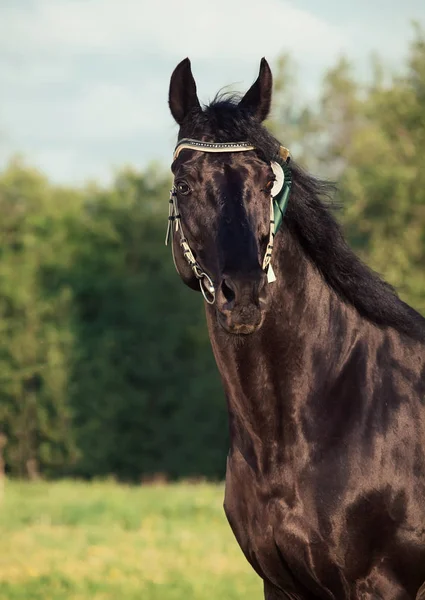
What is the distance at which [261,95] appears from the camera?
407 centimetres

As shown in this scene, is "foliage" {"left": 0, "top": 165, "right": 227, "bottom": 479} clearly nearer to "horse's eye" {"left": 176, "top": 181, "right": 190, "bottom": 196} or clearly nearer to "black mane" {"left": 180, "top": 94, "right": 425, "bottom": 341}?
"black mane" {"left": 180, "top": 94, "right": 425, "bottom": 341}

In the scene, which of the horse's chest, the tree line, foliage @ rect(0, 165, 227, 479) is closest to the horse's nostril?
the horse's chest

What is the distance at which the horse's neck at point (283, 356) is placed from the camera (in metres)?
3.88

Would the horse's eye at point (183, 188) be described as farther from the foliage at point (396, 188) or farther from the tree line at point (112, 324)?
the tree line at point (112, 324)

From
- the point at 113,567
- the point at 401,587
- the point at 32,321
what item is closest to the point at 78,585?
the point at 113,567

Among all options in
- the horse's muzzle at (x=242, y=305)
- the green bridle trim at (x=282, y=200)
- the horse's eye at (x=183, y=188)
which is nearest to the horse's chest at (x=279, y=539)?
the horse's muzzle at (x=242, y=305)

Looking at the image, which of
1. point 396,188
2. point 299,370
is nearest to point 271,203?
point 299,370

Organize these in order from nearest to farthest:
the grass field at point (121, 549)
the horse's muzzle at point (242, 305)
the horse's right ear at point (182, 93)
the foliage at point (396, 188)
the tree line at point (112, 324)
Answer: the horse's muzzle at point (242, 305) → the horse's right ear at point (182, 93) → the grass field at point (121, 549) → the foliage at point (396, 188) → the tree line at point (112, 324)

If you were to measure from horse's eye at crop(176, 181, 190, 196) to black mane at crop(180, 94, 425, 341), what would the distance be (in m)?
0.24

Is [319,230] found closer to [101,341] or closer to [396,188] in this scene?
[396,188]

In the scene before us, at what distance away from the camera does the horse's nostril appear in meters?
3.42

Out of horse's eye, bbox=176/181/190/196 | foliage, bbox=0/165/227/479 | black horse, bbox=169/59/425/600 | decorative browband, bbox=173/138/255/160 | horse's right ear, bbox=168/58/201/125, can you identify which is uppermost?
horse's right ear, bbox=168/58/201/125

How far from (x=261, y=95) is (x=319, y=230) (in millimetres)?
675

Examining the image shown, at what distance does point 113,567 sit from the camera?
31.6 feet
